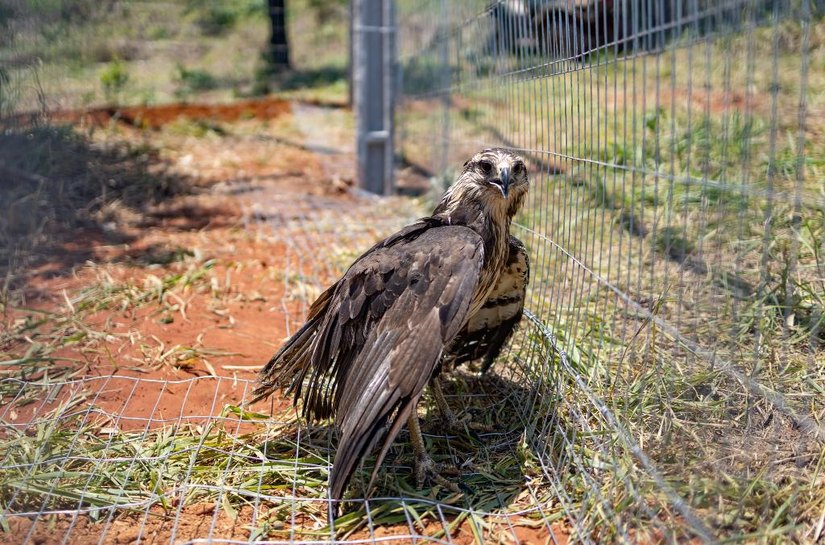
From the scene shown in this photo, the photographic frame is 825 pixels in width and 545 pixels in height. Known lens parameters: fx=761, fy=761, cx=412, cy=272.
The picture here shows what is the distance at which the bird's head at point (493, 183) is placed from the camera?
330 cm

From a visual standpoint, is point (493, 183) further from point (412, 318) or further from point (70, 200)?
point (70, 200)

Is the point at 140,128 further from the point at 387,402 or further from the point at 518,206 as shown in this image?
the point at 387,402

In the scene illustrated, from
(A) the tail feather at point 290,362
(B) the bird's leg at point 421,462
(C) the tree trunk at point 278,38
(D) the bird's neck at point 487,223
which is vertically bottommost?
(B) the bird's leg at point 421,462

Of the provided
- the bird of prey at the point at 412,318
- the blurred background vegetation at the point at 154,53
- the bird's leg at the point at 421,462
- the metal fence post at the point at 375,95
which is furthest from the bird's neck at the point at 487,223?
the metal fence post at the point at 375,95

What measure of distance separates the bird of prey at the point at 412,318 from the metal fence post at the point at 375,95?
4.28m

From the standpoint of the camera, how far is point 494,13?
4.70m

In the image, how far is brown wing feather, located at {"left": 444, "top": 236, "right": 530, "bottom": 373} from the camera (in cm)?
347

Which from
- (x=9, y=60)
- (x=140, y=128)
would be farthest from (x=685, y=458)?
(x=140, y=128)

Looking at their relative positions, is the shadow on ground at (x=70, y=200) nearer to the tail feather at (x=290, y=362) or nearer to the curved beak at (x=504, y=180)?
the tail feather at (x=290, y=362)

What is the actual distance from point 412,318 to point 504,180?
785 mm

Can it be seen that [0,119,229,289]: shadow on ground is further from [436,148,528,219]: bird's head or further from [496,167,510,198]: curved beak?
[496,167,510,198]: curved beak

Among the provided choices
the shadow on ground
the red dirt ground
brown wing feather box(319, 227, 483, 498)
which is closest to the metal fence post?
the red dirt ground

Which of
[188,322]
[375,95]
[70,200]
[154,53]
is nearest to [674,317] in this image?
[188,322]

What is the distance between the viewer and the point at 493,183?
3305mm
